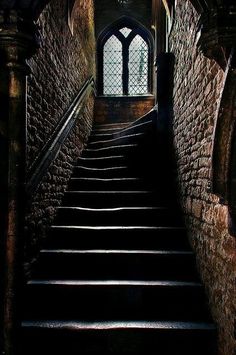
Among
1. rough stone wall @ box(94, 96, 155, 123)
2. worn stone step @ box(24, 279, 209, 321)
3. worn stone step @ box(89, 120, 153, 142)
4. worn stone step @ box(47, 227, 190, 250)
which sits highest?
rough stone wall @ box(94, 96, 155, 123)

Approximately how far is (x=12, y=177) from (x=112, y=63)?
25.7 ft

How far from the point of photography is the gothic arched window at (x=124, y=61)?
9258 mm

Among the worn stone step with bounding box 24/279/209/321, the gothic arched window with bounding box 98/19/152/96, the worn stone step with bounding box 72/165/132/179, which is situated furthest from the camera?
the gothic arched window with bounding box 98/19/152/96

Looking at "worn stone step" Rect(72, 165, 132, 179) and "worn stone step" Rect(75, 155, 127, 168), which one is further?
"worn stone step" Rect(75, 155, 127, 168)

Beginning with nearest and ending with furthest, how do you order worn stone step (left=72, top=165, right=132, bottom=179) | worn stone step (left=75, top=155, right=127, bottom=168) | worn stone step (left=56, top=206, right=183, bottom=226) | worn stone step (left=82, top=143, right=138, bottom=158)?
worn stone step (left=56, top=206, right=183, bottom=226), worn stone step (left=72, top=165, right=132, bottom=179), worn stone step (left=75, top=155, right=127, bottom=168), worn stone step (left=82, top=143, right=138, bottom=158)

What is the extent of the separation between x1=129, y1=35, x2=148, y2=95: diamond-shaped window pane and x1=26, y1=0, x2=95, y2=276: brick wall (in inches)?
141

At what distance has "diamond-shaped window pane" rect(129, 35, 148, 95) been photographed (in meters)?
9.29

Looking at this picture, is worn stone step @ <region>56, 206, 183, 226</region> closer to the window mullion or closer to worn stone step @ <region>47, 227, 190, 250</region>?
worn stone step @ <region>47, 227, 190, 250</region>

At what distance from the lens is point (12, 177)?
2.35 metres

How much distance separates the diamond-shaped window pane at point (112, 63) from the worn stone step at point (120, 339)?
7775mm

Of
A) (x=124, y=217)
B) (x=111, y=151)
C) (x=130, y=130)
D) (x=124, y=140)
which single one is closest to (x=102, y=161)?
(x=111, y=151)

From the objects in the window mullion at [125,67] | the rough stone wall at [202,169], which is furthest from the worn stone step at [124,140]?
the window mullion at [125,67]

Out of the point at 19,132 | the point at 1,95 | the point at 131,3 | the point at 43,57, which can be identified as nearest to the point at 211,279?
the point at 19,132

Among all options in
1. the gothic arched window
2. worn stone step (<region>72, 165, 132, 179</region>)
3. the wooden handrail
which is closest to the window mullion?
the gothic arched window
